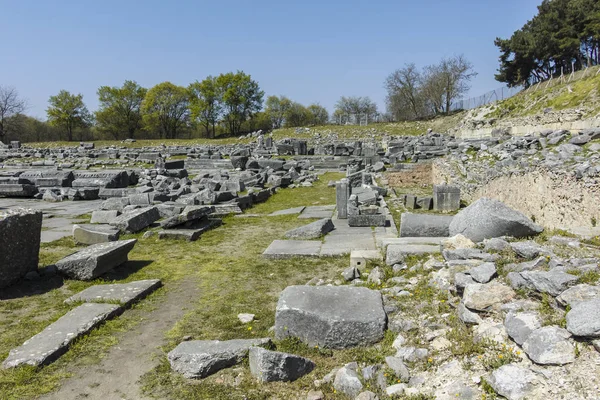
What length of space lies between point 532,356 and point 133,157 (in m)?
33.4

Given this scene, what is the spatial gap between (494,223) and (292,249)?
354 cm

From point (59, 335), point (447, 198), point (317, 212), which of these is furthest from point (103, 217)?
point (447, 198)

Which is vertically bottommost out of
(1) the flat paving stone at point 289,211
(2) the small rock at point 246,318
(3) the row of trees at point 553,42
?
(2) the small rock at point 246,318

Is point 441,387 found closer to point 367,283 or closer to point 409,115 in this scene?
point 367,283

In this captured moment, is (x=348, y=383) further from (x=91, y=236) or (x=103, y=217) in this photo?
(x=103, y=217)

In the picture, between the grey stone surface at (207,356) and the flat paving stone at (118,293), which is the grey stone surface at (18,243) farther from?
the grey stone surface at (207,356)

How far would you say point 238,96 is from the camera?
63375mm

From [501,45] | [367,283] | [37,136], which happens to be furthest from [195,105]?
[367,283]

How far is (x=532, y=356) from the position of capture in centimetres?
312

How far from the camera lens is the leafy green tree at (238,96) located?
2489 inches

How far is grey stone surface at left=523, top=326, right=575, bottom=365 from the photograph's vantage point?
9.86ft

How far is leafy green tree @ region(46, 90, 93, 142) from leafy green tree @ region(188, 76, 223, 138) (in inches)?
659

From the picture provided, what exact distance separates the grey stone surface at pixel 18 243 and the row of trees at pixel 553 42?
4699 centimetres

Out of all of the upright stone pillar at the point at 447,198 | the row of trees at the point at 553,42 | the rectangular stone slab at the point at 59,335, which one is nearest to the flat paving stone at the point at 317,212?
the upright stone pillar at the point at 447,198
